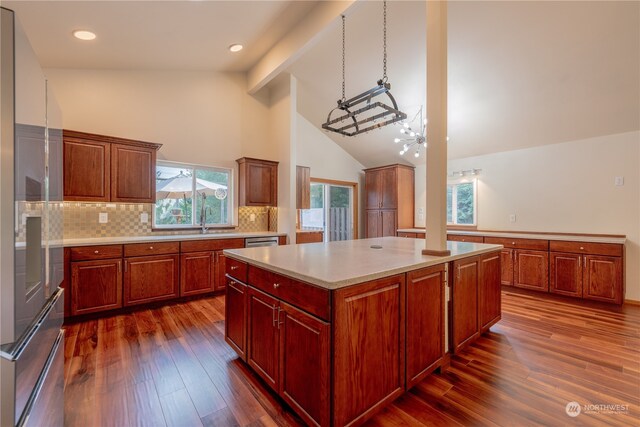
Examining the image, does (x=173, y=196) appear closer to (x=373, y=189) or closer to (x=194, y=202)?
(x=194, y=202)

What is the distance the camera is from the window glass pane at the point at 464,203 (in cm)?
545

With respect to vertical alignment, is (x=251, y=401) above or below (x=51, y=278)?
below

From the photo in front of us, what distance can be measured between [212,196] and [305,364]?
147 inches

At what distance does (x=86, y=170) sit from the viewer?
3.27m

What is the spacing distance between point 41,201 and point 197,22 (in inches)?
108

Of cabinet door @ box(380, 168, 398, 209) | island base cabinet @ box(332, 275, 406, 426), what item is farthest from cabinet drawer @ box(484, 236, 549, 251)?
island base cabinet @ box(332, 275, 406, 426)

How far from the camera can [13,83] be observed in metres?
0.88

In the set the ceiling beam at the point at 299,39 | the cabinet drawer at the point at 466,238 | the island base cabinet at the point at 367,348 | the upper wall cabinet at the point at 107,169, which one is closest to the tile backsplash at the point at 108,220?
the upper wall cabinet at the point at 107,169

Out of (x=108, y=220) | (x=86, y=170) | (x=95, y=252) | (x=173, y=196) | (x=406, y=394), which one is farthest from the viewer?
(x=173, y=196)

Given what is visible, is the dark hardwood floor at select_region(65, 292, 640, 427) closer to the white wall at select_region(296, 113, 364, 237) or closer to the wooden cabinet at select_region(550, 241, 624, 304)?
the wooden cabinet at select_region(550, 241, 624, 304)

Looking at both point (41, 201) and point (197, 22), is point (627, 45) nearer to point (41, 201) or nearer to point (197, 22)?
point (197, 22)

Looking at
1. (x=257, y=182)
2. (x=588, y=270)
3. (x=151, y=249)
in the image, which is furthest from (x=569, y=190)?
(x=151, y=249)

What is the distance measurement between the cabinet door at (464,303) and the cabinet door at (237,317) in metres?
1.59

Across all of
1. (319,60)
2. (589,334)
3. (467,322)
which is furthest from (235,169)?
(589,334)
